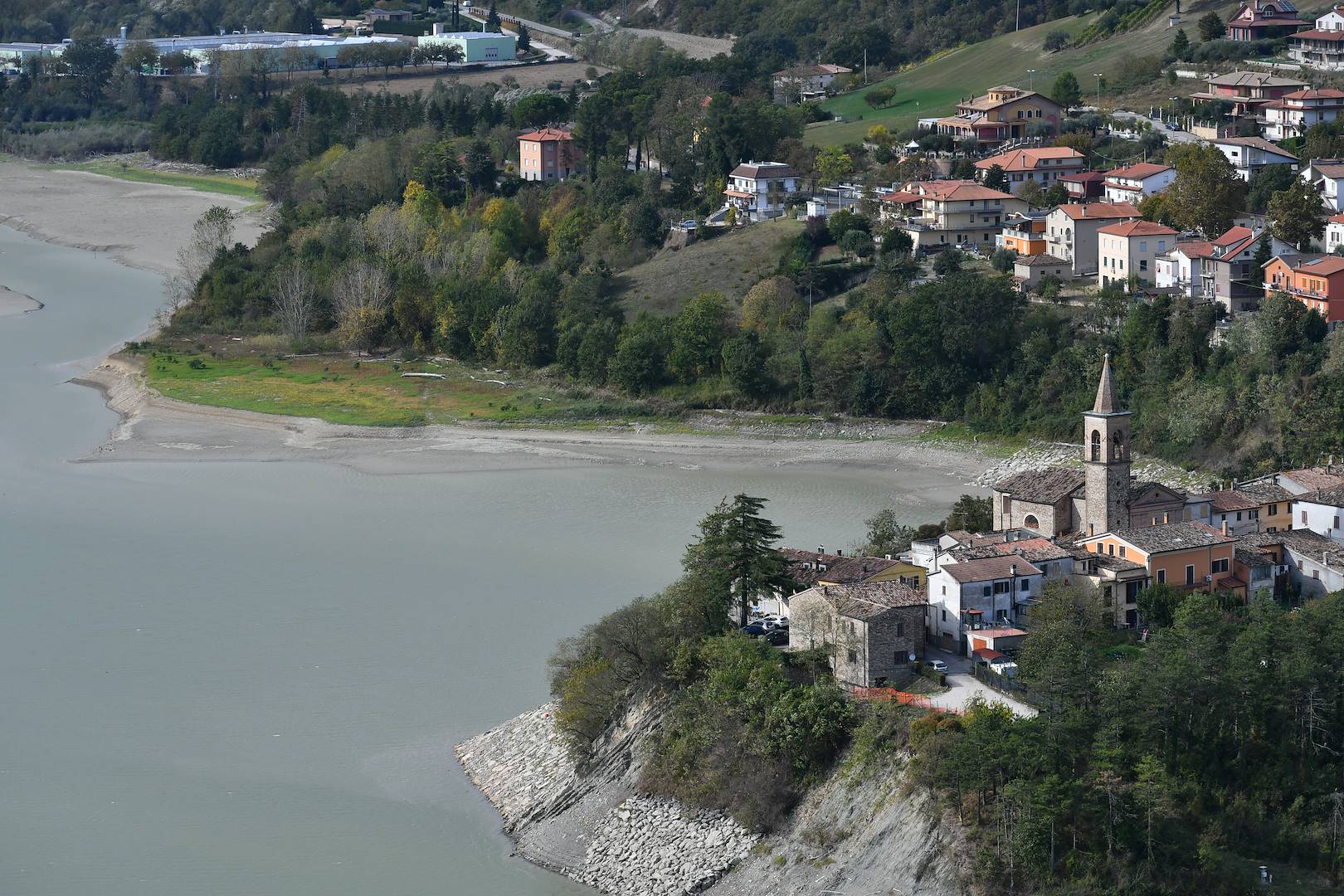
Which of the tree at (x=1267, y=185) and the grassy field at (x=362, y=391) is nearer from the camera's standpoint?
the grassy field at (x=362, y=391)

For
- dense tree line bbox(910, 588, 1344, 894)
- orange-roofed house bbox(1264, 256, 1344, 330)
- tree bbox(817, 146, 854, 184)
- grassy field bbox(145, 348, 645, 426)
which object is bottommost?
dense tree line bbox(910, 588, 1344, 894)

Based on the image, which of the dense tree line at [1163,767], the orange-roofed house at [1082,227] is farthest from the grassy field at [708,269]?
the dense tree line at [1163,767]

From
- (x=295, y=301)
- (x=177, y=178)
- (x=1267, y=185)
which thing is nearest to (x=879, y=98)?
(x=1267, y=185)

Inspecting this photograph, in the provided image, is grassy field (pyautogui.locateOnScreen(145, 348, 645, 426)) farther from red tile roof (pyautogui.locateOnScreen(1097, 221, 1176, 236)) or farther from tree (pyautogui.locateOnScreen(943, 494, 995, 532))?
tree (pyautogui.locateOnScreen(943, 494, 995, 532))

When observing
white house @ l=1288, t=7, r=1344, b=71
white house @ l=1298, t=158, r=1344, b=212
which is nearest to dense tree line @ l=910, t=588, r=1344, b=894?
white house @ l=1298, t=158, r=1344, b=212

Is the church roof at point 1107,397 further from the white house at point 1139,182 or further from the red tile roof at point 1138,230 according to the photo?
the white house at point 1139,182

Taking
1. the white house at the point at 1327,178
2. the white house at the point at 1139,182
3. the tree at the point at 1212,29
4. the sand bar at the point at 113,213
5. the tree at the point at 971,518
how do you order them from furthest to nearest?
the sand bar at the point at 113,213 → the tree at the point at 1212,29 → the white house at the point at 1139,182 → the white house at the point at 1327,178 → the tree at the point at 971,518

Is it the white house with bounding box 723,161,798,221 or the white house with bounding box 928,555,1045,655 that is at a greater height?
the white house with bounding box 723,161,798,221

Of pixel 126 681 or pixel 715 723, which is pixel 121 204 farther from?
pixel 715 723
